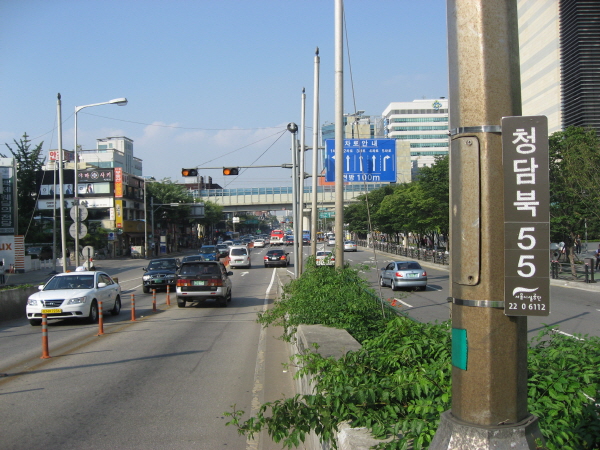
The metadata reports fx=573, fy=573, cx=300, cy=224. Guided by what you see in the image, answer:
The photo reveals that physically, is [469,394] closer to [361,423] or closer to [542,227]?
[542,227]

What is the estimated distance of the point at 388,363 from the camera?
5168 mm

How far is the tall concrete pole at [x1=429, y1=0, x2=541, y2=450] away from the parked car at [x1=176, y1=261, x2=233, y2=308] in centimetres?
1875

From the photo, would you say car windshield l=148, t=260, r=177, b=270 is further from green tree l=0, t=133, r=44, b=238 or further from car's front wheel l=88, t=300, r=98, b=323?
green tree l=0, t=133, r=44, b=238

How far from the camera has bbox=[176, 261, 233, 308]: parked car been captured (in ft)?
68.8

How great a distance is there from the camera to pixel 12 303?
1895 centimetres

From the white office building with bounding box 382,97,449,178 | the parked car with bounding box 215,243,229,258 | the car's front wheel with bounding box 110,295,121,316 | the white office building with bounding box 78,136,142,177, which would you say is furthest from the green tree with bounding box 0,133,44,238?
the white office building with bounding box 382,97,449,178

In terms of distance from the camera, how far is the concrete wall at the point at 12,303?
18359 mm

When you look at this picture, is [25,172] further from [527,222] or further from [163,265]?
[527,222]

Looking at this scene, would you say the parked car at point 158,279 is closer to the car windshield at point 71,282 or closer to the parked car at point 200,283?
the parked car at point 200,283

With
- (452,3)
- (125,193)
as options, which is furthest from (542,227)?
(125,193)

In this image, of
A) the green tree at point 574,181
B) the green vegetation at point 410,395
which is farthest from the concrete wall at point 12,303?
the green tree at point 574,181

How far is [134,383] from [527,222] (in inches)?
309

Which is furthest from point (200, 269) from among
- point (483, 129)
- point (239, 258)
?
point (239, 258)

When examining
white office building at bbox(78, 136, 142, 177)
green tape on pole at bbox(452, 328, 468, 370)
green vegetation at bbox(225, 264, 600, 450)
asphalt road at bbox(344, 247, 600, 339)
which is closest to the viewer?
green tape on pole at bbox(452, 328, 468, 370)
